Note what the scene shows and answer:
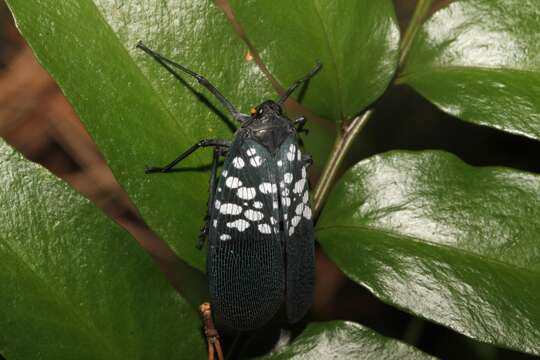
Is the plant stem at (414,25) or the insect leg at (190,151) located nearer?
the insect leg at (190,151)

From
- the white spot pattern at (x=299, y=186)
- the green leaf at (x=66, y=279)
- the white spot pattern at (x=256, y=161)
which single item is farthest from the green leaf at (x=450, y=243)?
the green leaf at (x=66, y=279)

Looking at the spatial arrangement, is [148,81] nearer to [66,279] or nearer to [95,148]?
[66,279]

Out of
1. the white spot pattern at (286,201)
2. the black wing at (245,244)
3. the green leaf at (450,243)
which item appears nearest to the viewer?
the green leaf at (450,243)

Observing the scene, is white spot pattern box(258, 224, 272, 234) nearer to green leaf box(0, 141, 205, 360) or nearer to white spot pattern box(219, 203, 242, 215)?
white spot pattern box(219, 203, 242, 215)

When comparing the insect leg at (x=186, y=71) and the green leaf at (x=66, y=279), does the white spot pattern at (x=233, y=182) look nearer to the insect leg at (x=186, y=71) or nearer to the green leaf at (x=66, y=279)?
the insect leg at (x=186, y=71)

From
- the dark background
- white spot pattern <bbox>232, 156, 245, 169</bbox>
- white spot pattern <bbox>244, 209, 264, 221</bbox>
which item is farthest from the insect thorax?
the dark background

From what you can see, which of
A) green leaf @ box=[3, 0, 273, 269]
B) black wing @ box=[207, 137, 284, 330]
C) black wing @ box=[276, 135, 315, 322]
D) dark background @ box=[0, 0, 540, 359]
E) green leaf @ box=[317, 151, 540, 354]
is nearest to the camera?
green leaf @ box=[3, 0, 273, 269]

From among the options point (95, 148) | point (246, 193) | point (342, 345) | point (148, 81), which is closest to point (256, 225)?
point (246, 193)
